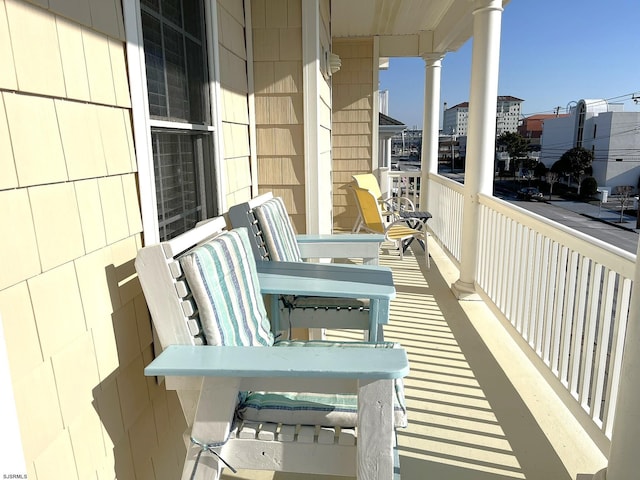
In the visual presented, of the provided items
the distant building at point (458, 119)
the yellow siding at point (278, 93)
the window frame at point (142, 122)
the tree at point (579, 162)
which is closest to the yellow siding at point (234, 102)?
the yellow siding at point (278, 93)

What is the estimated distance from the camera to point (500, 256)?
3270mm

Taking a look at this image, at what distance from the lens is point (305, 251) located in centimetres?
267

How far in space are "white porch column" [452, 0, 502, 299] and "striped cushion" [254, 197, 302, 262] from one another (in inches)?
73.7

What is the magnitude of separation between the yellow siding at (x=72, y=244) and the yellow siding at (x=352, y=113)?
5805mm

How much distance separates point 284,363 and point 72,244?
0.61m

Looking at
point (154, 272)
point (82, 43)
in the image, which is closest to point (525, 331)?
point (154, 272)

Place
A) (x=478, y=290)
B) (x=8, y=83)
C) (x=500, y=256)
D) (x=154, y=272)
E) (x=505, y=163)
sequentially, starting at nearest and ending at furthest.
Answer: (x=8, y=83) < (x=154, y=272) < (x=500, y=256) < (x=478, y=290) < (x=505, y=163)

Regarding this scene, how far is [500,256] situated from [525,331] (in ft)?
2.25

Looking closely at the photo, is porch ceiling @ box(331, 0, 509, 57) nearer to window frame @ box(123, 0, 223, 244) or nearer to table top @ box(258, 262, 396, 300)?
table top @ box(258, 262, 396, 300)

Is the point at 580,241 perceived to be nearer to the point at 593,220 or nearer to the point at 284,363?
the point at 284,363

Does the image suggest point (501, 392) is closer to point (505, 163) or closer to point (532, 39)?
point (505, 163)

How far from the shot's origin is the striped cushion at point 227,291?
4.40 ft

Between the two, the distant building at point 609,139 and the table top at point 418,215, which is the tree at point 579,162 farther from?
the table top at point 418,215

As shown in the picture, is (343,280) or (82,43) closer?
(82,43)
